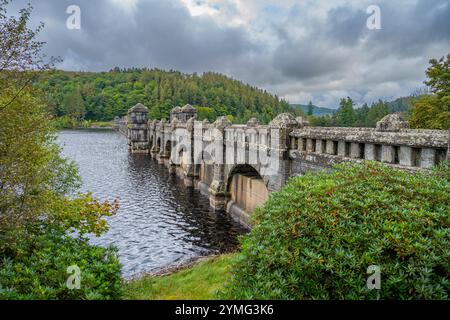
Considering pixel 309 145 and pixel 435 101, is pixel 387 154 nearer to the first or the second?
pixel 309 145

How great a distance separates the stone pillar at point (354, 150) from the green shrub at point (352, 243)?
4108mm

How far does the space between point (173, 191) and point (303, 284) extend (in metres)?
28.6

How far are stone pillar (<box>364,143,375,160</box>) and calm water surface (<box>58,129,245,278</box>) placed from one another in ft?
33.6

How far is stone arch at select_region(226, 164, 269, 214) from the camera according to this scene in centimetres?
2239

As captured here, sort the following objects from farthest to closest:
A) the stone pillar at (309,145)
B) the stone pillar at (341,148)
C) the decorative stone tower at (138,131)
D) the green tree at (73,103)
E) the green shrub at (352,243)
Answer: the green tree at (73,103), the decorative stone tower at (138,131), the stone pillar at (309,145), the stone pillar at (341,148), the green shrub at (352,243)

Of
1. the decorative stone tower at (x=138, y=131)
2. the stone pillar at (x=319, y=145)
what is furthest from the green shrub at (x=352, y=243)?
the decorative stone tower at (x=138, y=131)

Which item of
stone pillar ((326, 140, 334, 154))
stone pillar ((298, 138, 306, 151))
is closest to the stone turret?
stone pillar ((298, 138, 306, 151))

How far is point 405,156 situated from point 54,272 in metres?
9.13

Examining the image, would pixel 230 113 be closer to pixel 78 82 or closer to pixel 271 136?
pixel 78 82

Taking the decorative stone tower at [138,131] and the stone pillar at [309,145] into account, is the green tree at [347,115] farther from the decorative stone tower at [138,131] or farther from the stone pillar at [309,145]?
the stone pillar at [309,145]

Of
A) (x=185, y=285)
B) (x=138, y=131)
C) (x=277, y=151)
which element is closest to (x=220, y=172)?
(x=277, y=151)

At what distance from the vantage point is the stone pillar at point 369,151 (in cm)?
1113

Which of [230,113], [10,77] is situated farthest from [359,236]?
[230,113]

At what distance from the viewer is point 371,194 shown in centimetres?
691
